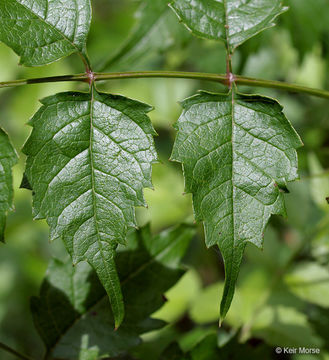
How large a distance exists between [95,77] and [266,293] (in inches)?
50.5

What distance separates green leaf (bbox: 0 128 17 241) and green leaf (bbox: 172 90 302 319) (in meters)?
0.40

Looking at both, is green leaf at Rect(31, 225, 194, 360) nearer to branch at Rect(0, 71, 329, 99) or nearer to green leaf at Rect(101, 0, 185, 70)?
branch at Rect(0, 71, 329, 99)

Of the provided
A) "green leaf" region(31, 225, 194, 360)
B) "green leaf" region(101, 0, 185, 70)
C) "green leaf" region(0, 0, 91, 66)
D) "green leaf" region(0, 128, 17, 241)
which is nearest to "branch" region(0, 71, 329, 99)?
"green leaf" region(0, 0, 91, 66)

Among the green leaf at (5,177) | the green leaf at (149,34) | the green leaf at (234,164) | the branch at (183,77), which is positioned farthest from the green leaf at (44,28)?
the green leaf at (149,34)

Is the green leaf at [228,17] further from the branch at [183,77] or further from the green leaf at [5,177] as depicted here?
the green leaf at [5,177]

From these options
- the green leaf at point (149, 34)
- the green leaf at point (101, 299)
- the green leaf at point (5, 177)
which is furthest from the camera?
the green leaf at point (149, 34)

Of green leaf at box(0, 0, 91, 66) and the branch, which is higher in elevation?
green leaf at box(0, 0, 91, 66)

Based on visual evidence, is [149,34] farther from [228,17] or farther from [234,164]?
[234,164]

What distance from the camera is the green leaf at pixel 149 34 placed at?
1812 millimetres

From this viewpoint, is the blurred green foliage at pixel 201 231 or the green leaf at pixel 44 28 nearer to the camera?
the green leaf at pixel 44 28

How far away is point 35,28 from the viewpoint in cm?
119

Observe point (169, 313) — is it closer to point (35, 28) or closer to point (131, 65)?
point (131, 65)

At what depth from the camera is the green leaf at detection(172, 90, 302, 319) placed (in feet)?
3.55

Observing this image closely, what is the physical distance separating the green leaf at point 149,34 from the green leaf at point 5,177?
809 millimetres
